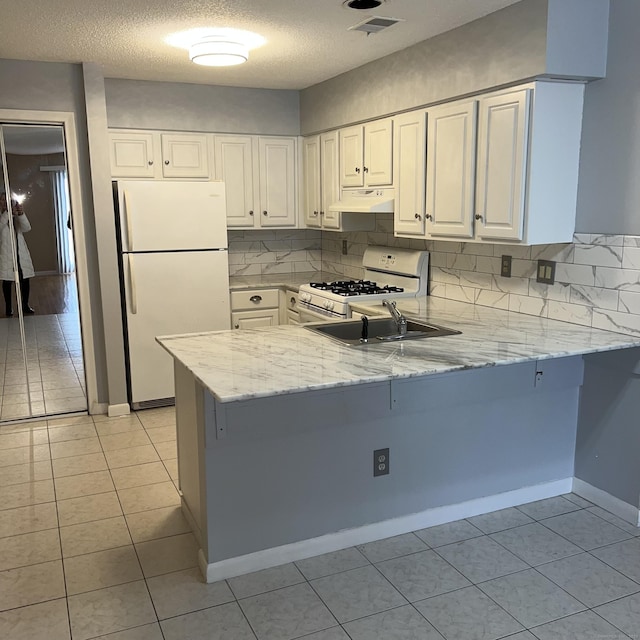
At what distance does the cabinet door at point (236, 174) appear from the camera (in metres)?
4.73

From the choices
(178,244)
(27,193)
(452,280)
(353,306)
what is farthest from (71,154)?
(452,280)

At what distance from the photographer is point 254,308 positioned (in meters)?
4.84

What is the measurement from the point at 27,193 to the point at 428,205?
8.37 ft

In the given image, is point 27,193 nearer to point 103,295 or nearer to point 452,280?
point 103,295

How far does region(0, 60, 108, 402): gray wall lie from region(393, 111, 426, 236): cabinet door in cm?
202

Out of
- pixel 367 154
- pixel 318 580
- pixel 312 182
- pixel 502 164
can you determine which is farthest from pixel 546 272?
pixel 312 182

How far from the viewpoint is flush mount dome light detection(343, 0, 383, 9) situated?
2.76 metres

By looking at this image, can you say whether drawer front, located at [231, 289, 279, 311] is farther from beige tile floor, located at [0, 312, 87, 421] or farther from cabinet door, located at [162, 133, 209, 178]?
beige tile floor, located at [0, 312, 87, 421]

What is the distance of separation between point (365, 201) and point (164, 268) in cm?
147

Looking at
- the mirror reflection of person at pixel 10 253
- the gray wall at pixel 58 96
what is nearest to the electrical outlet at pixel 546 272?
the gray wall at pixel 58 96

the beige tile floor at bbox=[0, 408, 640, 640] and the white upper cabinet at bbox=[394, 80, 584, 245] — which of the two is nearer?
the beige tile floor at bbox=[0, 408, 640, 640]

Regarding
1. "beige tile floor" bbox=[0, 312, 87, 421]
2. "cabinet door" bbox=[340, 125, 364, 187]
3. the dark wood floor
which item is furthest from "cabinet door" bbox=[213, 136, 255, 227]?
"beige tile floor" bbox=[0, 312, 87, 421]

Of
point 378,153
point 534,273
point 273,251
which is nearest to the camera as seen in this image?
point 534,273

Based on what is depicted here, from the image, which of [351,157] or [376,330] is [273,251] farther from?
[376,330]
